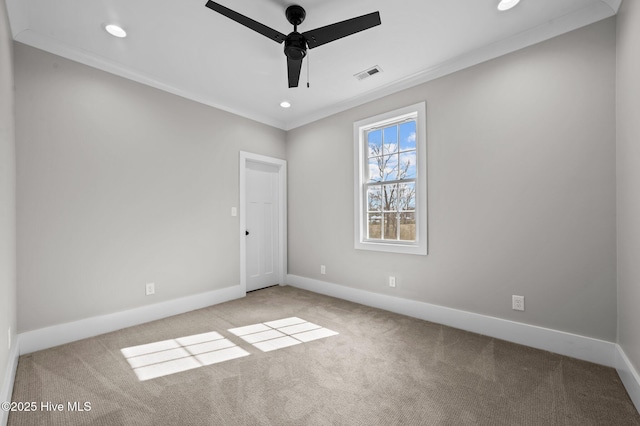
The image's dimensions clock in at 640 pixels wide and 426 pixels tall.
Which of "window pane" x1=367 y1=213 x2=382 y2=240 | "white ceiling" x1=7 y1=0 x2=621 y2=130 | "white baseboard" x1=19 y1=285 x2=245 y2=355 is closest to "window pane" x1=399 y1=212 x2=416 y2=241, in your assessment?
"window pane" x1=367 y1=213 x2=382 y2=240

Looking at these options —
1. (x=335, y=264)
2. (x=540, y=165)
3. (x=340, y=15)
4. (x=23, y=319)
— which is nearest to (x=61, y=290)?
(x=23, y=319)

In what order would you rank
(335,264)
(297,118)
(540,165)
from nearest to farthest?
1. (540,165)
2. (335,264)
3. (297,118)

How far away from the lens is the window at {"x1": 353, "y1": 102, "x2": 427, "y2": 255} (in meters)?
3.20

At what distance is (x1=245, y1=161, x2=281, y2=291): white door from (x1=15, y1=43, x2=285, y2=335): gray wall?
0.42 m

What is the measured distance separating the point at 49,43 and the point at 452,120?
3906 millimetres

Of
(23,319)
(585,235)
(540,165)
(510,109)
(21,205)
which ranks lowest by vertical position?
(23,319)

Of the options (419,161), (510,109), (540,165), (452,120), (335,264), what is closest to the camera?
(540,165)

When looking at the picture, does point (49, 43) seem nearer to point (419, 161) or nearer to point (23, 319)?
point (23, 319)

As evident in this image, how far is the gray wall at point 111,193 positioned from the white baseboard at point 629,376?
387cm

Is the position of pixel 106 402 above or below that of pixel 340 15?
below

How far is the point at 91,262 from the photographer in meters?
2.75

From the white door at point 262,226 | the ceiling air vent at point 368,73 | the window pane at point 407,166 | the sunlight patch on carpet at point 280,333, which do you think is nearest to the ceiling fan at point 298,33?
the ceiling air vent at point 368,73

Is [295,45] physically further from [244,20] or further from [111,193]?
[111,193]

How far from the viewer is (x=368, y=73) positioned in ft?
10.3
